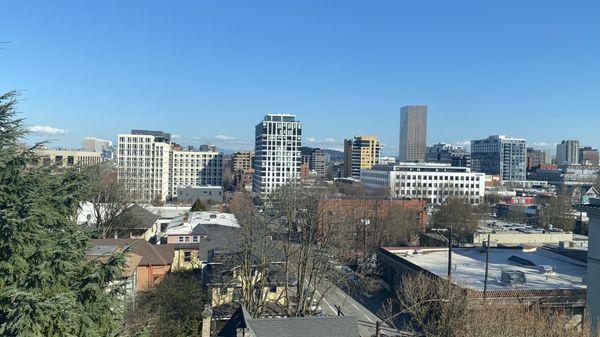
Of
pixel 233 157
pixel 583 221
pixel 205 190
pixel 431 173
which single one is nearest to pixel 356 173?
pixel 233 157

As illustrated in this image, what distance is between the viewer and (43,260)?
343 inches

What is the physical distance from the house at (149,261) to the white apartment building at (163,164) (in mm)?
54741

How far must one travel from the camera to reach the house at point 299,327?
583 inches

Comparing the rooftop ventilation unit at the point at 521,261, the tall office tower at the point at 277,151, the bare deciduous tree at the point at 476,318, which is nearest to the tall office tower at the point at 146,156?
the tall office tower at the point at 277,151

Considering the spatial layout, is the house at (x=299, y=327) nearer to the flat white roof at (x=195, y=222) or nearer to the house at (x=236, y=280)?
the house at (x=236, y=280)

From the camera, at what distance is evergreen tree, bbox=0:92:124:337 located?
770 cm

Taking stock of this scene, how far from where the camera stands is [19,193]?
9.50 metres

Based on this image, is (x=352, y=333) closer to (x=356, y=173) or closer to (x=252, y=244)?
(x=252, y=244)

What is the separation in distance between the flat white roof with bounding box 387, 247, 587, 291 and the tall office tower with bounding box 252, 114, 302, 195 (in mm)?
74518

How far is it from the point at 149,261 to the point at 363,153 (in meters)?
129

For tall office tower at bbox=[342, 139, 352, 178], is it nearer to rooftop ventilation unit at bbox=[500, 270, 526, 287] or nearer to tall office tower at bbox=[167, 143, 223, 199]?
tall office tower at bbox=[167, 143, 223, 199]

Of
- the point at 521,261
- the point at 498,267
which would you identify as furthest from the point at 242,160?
the point at 498,267

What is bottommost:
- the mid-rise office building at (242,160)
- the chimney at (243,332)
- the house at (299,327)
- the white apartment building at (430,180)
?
the house at (299,327)

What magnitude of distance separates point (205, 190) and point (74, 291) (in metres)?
73.7
